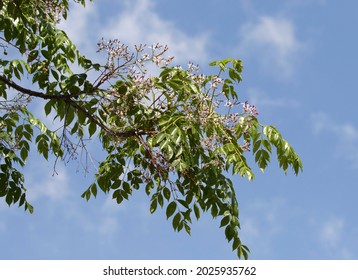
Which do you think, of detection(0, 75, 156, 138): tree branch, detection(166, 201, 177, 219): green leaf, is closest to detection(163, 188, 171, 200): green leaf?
detection(166, 201, 177, 219): green leaf

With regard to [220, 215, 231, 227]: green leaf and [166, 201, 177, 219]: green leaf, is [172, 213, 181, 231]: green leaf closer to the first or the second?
[166, 201, 177, 219]: green leaf

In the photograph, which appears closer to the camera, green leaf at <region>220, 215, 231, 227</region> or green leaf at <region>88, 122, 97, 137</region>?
green leaf at <region>220, 215, 231, 227</region>

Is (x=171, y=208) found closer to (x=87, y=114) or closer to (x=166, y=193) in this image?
(x=166, y=193)

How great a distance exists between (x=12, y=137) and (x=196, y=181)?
2319 mm

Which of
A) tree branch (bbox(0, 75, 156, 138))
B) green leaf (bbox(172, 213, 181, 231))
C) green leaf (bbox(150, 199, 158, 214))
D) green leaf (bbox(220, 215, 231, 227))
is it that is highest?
tree branch (bbox(0, 75, 156, 138))

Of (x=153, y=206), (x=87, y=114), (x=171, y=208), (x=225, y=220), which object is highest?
(x=87, y=114)

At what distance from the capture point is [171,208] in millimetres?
4590

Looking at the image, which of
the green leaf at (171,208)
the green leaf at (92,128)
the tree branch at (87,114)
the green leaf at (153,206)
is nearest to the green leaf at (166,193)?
the green leaf at (153,206)

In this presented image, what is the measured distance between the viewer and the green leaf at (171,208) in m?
4.58

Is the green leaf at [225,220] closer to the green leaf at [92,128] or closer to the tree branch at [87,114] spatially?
the tree branch at [87,114]

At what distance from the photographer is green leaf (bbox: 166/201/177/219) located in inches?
180

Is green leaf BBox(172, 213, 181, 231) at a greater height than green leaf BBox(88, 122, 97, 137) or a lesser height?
lesser

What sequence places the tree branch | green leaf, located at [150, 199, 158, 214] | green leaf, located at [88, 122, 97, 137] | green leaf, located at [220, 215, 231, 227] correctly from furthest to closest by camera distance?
green leaf, located at [88, 122, 97, 137], green leaf, located at [150, 199, 158, 214], the tree branch, green leaf, located at [220, 215, 231, 227]

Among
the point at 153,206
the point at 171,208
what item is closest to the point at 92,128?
the point at 153,206
